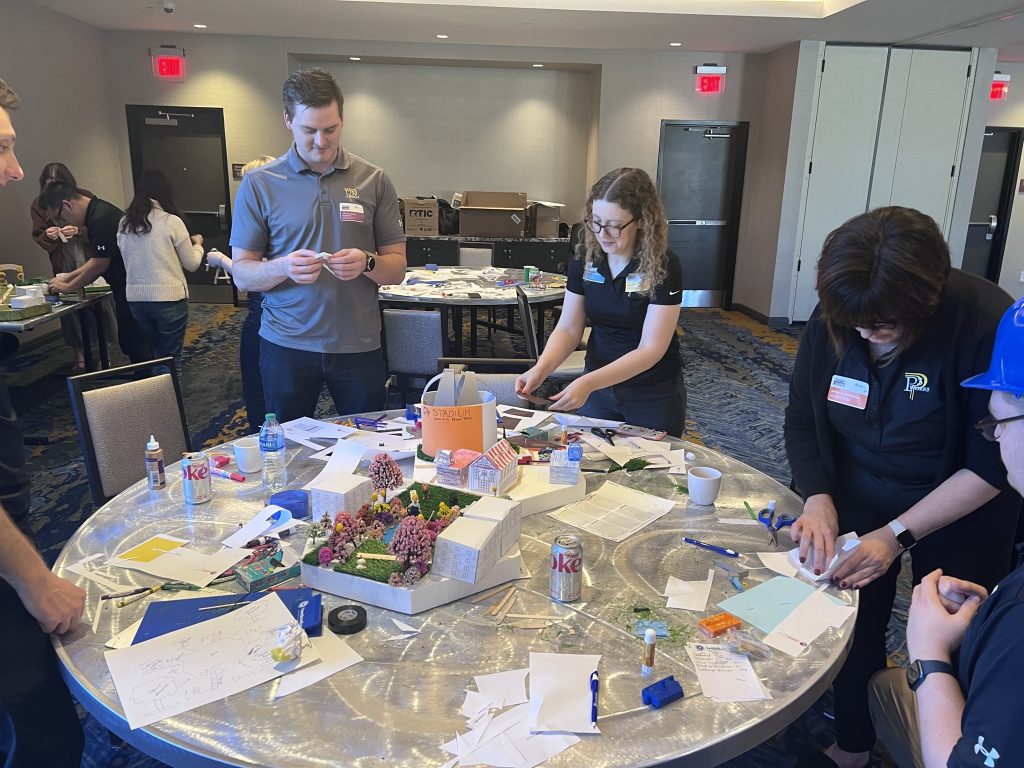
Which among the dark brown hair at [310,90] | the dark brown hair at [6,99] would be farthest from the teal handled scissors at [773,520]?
the dark brown hair at [6,99]

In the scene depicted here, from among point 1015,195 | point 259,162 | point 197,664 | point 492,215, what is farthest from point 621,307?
point 1015,195

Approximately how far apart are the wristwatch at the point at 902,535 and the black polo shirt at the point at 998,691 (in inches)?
23.5

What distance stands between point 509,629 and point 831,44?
7.54 metres

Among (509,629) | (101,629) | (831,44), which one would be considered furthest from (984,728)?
(831,44)

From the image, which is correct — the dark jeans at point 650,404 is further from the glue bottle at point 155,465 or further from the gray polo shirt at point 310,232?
the glue bottle at point 155,465

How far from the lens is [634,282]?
98.8 inches

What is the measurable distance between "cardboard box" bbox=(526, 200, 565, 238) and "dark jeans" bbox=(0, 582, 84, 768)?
7.28 m

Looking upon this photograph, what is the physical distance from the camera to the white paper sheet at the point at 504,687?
114 centimetres

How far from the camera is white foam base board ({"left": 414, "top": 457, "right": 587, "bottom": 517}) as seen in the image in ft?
5.76

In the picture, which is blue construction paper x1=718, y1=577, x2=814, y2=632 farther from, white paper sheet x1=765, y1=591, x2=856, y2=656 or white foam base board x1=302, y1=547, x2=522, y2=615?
white foam base board x1=302, y1=547, x2=522, y2=615

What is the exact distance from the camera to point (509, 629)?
1.31m

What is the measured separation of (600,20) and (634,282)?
15.9 ft

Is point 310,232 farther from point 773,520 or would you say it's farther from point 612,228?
point 773,520

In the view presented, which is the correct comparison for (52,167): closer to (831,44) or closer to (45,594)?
(45,594)
